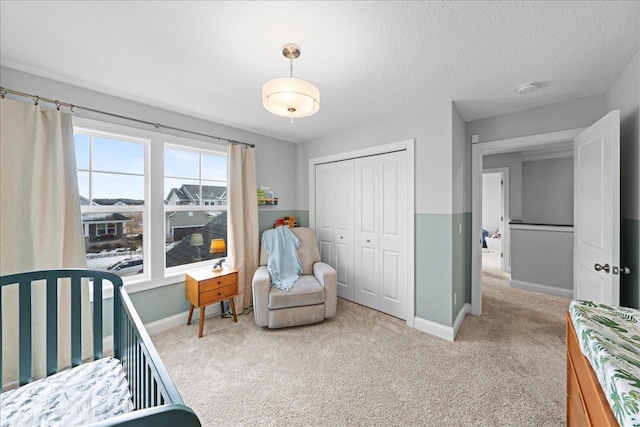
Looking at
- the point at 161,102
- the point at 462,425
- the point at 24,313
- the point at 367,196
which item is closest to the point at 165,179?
the point at 161,102

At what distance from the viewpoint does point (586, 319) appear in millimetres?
1016

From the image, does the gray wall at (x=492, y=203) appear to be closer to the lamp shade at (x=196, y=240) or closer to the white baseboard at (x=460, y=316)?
the white baseboard at (x=460, y=316)

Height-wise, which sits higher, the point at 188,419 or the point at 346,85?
the point at 346,85

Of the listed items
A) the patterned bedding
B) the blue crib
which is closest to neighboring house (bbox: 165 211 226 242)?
the blue crib

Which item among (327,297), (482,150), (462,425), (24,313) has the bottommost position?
(462,425)

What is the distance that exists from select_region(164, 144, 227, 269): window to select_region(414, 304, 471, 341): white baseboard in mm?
2575

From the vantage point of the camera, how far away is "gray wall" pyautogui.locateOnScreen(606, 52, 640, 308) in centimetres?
174

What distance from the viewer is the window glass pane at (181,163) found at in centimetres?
279

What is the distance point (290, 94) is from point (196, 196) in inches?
83.8

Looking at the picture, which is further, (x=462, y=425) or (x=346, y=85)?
(x=346, y=85)

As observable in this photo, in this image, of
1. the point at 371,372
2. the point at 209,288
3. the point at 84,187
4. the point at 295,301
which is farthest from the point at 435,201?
the point at 84,187

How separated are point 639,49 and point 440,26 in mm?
1423

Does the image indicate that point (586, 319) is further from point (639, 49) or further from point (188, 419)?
Result: point (639, 49)

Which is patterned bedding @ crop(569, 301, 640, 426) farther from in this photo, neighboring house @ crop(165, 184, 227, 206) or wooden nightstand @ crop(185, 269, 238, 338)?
neighboring house @ crop(165, 184, 227, 206)
